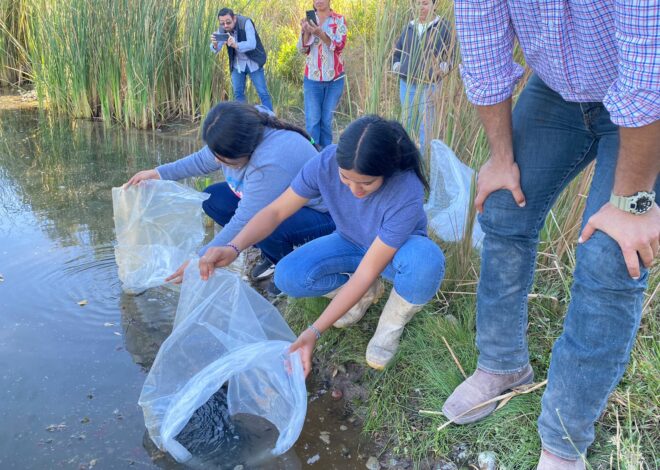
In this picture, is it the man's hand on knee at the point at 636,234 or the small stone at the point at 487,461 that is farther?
the small stone at the point at 487,461

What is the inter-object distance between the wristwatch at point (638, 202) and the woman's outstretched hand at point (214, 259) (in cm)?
142

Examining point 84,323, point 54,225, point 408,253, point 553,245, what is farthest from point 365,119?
point 54,225

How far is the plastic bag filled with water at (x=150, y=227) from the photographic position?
2785mm

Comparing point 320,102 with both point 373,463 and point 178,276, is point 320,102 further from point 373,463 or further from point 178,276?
point 373,463

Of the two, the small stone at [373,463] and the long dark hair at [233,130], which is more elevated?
the long dark hair at [233,130]

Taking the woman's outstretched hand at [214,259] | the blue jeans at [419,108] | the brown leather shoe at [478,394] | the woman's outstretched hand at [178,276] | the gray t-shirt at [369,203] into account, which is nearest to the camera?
the brown leather shoe at [478,394]

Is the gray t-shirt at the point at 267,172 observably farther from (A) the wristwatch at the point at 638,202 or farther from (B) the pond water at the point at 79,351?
(A) the wristwatch at the point at 638,202

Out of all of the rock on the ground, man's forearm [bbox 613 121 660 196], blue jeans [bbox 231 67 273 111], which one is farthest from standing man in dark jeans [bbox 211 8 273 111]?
man's forearm [bbox 613 121 660 196]

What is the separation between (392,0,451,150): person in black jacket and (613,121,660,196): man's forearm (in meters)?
1.37

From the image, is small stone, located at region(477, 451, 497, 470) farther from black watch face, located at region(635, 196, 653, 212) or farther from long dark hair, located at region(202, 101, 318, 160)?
long dark hair, located at region(202, 101, 318, 160)

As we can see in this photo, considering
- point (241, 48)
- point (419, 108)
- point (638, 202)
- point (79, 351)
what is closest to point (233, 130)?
point (419, 108)

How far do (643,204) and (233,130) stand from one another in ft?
5.23

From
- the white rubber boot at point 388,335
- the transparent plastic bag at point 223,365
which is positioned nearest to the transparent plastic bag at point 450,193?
the white rubber boot at point 388,335

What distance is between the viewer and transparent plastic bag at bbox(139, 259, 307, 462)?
187cm
